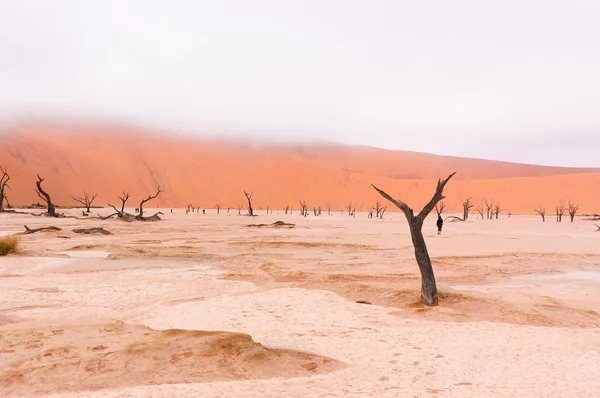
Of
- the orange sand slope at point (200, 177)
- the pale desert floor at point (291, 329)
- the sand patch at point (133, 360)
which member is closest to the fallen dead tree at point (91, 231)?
the pale desert floor at point (291, 329)

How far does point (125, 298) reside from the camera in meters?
9.95

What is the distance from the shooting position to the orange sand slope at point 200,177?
8600cm

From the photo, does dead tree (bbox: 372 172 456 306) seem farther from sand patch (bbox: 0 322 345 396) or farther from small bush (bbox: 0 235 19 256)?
small bush (bbox: 0 235 19 256)

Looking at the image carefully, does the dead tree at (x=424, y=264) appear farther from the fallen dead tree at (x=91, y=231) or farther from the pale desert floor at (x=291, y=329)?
the fallen dead tree at (x=91, y=231)

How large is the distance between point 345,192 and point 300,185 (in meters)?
11.1

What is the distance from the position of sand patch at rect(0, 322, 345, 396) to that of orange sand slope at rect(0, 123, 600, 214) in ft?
259

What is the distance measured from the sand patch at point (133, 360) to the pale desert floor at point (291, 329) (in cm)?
2

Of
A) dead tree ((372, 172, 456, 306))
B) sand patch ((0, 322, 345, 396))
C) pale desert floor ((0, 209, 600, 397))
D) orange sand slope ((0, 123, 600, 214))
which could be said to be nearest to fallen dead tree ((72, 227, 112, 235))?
pale desert floor ((0, 209, 600, 397))

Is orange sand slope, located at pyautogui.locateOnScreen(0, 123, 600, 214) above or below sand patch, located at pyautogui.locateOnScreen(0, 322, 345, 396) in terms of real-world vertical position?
above

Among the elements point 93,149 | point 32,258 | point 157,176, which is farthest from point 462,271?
point 93,149

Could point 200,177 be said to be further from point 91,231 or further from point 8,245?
point 8,245

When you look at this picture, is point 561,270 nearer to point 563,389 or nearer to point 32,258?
point 563,389

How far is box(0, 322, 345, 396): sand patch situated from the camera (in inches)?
208

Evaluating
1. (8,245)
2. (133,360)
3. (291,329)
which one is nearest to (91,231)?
(8,245)
